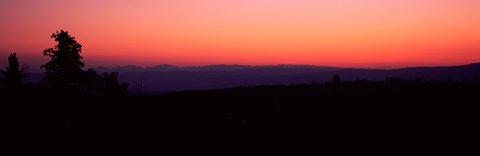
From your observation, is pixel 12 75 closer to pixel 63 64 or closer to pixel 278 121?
pixel 63 64

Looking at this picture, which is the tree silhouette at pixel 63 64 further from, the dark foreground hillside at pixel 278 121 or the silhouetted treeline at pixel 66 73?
the dark foreground hillside at pixel 278 121

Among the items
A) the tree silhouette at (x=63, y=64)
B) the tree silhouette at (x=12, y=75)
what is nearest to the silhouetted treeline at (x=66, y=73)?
the tree silhouette at (x=63, y=64)

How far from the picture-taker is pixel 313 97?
1909 centimetres

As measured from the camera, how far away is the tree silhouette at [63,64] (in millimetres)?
39000

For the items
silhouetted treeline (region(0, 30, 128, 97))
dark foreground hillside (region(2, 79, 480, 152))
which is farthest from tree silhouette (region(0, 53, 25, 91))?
dark foreground hillside (region(2, 79, 480, 152))

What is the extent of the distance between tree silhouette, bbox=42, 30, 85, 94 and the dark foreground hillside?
53.7 feet

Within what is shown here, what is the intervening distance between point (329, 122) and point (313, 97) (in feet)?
12.9

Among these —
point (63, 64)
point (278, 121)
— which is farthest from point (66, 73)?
point (278, 121)

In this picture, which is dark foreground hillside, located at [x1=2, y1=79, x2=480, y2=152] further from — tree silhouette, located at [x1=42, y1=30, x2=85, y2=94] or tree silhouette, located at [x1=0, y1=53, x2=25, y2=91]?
tree silhouette, located at [x1=0, y1=53, x2=25, y2=91]

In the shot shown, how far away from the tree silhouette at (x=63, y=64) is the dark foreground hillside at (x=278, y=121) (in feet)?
53.7

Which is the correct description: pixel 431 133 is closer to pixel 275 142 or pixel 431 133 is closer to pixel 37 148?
pixel 275 142

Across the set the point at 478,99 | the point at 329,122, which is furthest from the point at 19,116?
the point at 478,99

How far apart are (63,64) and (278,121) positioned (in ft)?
96.7

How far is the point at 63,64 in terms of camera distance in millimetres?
39219
